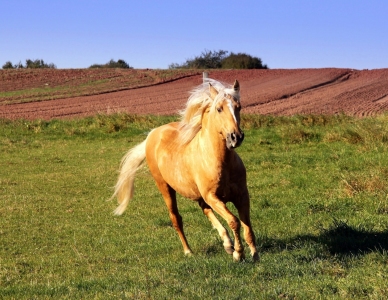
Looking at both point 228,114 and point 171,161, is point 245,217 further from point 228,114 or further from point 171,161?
point 171,161

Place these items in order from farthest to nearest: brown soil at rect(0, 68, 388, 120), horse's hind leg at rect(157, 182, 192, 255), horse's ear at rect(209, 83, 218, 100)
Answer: brown soil at rect(0, 68, 388, 120) → horse's hind leg at rect(157, 182, 192, 255) → horse's ear at rect(209, 83, 218, 100)

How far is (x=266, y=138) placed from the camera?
1756cm

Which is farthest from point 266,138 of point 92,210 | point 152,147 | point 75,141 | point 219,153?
point 219,153

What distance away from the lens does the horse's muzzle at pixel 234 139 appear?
5.65 meters

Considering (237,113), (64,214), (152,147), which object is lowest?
(64,214)

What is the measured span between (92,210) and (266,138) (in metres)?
8.07

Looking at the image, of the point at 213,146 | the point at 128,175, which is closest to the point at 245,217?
the point at 213,146

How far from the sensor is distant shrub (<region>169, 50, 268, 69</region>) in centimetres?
5069

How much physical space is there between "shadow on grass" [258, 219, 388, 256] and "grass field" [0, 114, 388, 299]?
17mm

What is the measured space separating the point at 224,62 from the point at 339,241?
45.4 metres

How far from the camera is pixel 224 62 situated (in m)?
51.3

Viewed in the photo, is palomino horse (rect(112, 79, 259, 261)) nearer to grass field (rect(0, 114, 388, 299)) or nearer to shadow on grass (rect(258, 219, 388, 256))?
grass field (rect(0, 114, 388, 299))

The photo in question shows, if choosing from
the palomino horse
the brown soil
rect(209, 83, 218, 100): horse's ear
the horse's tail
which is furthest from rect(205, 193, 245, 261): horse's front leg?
the brown soil

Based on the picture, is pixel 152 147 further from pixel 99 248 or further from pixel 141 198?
pixel 141 198
